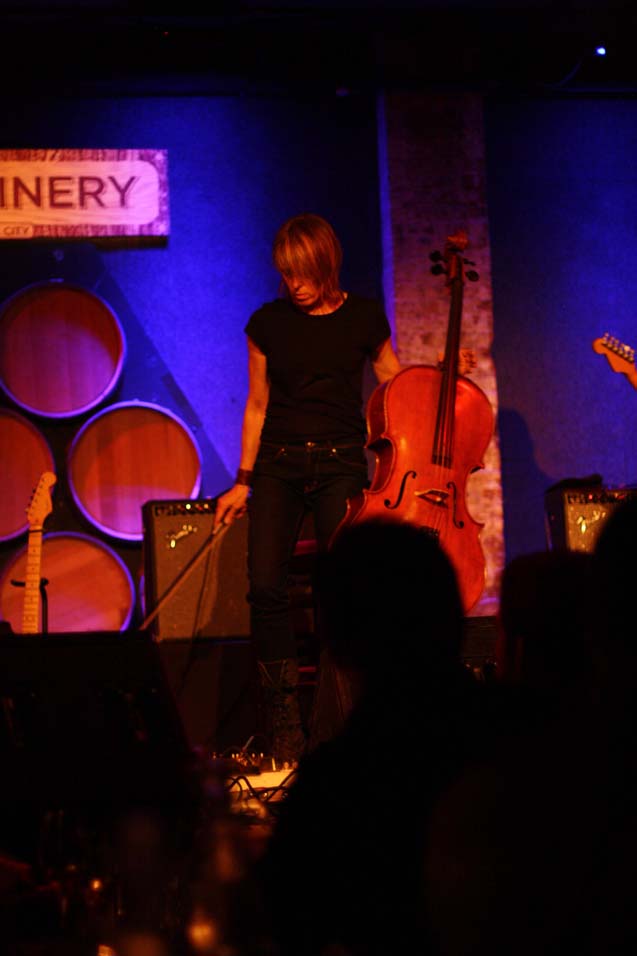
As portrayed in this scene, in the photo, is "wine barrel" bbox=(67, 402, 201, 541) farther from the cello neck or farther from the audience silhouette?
the audience silhouette

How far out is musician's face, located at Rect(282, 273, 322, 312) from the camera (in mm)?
4230

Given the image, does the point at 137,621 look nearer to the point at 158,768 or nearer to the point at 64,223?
the point at 64,223

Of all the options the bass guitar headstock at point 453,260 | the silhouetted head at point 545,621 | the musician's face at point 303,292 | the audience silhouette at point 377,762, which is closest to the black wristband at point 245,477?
the musician's face at point 303,292

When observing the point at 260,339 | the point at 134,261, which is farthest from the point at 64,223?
the point at 260,339

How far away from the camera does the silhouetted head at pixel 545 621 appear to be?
72.0 inches

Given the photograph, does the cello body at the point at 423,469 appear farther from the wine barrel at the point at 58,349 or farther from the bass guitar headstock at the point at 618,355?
the wine barrel at the point at 58,349

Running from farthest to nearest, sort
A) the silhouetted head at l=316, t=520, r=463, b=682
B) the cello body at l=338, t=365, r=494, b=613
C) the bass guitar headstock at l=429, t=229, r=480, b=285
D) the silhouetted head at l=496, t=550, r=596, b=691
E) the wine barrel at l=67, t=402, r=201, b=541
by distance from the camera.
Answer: the wine barrel at l=67, t=402, r=201, b=541, the bass guitar headstock at l=429, t=229, r=480, b=285, the cello body at l=338, t=365, r=494, b=613, the silhouetted head at l=496, t=550, r=596, b=691, the silhouetted head at l=316, t=520, r=463, b=682

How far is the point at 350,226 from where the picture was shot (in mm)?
6824

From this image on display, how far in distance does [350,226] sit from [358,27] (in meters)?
1.04

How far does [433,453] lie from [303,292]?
2.35 feet

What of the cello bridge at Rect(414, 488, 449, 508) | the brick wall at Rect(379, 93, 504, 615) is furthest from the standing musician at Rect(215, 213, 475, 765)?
the brick wall at Rect(379, 93, 504, 615)

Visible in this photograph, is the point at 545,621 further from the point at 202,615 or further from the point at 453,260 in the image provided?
the point at 202,615

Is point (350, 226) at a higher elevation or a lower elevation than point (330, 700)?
higher

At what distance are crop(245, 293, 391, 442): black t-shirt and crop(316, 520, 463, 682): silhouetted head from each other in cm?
254
